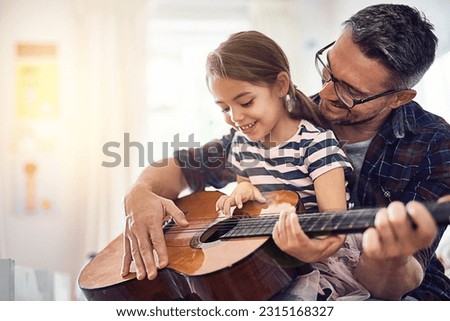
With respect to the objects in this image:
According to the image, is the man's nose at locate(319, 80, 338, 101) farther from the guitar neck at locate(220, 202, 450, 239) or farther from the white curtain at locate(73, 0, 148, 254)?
the white curtain at locate(73, 0, 148, 254)

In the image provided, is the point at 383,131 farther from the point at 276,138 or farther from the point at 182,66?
the point at 182,66

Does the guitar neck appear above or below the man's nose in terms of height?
below

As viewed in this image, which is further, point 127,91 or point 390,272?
point 127,91

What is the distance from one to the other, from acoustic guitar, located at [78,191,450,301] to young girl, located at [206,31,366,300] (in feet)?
0.12

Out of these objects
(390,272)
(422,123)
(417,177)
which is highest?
(422,123)

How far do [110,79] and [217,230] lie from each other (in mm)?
403

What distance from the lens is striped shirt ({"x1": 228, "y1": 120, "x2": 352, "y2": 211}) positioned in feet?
4.03

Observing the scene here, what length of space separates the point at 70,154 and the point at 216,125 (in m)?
0.32

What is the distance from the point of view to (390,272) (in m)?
1.20

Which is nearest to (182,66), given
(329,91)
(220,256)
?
(329,91)

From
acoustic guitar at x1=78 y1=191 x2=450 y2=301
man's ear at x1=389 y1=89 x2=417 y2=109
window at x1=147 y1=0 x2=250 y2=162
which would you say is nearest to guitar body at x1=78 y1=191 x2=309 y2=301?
acoustic guitar at x1=78 y1=191 x2=450 y2=301

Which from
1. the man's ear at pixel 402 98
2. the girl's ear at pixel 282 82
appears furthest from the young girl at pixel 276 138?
the man's ear at pixel 402 98

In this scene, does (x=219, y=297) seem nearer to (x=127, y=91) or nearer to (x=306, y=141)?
(x=306, y=141)
